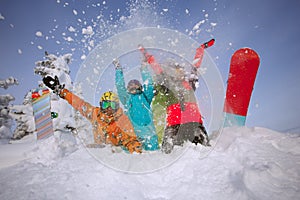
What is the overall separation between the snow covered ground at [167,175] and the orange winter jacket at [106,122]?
198 cm

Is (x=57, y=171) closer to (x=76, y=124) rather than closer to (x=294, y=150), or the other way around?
(x=294, y=150)

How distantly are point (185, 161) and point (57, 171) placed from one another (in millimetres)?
1671

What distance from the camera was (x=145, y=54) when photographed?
557 centimetres

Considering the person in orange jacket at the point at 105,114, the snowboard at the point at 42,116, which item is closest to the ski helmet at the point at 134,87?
the person in orange jacket at the point at 105,114

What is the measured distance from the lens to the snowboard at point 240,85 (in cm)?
604

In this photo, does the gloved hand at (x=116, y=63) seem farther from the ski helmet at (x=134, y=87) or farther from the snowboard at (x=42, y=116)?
the snowboard at (x=42, y=116)

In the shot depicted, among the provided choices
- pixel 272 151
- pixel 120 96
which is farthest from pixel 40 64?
pixel 272 151

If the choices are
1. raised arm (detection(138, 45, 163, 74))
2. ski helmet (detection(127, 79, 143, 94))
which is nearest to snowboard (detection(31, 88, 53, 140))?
ski helmet (detection(127, 79, 143, 94))

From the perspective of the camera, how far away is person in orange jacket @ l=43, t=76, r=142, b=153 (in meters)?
4.53

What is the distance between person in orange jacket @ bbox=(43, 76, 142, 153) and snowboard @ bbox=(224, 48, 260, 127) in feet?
12.4

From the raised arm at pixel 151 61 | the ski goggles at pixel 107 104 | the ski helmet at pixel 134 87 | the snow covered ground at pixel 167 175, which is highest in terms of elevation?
the raised arm at pixel 151 61

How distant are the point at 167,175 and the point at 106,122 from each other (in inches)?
124

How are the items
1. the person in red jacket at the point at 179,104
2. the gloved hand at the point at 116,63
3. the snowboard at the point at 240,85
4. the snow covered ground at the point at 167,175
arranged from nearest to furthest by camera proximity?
the snow covered ground at the point at 167,175 < the person in red jacket at the point at 179,104 < the gloved hand at the point at 116,63 < the snowboard at the point at 240,85

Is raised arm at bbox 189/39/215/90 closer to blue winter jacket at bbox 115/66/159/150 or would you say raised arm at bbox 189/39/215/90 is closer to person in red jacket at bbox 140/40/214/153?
person in red jacket at bbox 140/40/214/153
